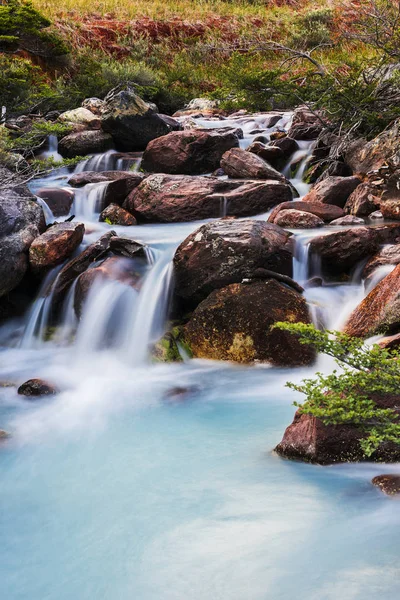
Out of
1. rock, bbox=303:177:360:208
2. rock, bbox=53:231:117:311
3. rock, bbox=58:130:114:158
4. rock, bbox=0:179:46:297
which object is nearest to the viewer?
rock, bbox=0:179:46:297

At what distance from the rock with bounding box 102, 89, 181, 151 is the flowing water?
784 centimetres

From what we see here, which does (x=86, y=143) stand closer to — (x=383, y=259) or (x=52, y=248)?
(x=52, y=248)

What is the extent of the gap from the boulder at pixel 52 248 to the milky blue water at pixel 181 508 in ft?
8.97

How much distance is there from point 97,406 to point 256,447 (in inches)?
74.3

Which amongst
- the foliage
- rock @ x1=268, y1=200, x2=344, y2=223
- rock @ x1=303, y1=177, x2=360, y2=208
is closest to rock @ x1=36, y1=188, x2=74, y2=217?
rock @ x1=268, y1=200, x2=344, y2=223

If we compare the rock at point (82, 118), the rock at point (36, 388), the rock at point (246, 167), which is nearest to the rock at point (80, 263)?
the rock at point (36, 388)

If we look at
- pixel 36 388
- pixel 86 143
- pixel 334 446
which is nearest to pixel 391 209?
pixel 334 446

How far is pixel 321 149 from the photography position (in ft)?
37.5

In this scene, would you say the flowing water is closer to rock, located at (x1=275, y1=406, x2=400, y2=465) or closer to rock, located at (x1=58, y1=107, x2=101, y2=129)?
rock, located at (x1=275, y1=406, x2=400, y2=465)

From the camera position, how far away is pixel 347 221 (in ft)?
27.7

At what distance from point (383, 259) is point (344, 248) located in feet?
1.66

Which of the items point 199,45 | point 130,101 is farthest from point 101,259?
point 199,45

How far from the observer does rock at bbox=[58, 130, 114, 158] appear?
43.0 ft

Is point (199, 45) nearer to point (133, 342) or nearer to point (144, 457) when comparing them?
point (133, 342)
